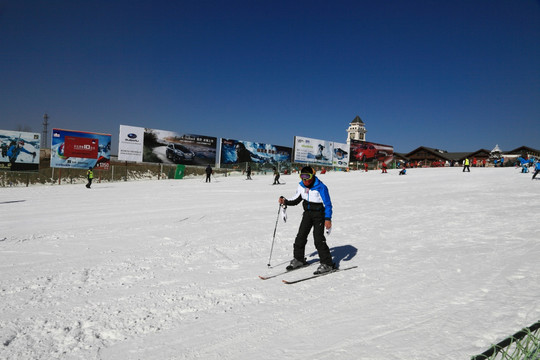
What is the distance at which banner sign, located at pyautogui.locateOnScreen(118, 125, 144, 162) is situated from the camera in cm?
3419

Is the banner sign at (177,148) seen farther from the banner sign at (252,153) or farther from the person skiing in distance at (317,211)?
the person skiing in distance at (317,211)

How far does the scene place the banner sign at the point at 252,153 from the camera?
41438 mm

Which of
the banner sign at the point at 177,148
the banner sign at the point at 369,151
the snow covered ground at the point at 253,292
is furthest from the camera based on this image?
the banner sign at the point at 369,151

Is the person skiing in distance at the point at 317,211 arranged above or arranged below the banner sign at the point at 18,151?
below

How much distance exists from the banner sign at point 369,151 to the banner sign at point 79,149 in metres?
39.0

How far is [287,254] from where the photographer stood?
261 inches

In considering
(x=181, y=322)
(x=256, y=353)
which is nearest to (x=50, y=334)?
(x=181, y=322)

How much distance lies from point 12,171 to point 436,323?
33.2m

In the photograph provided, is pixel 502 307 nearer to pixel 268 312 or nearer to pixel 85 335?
pixel 268 312

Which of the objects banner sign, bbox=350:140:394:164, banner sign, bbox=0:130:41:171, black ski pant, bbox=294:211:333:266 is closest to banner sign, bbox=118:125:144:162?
banner sign, bbox=0:130:41:171

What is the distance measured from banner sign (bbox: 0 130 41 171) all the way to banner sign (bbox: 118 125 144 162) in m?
7.95

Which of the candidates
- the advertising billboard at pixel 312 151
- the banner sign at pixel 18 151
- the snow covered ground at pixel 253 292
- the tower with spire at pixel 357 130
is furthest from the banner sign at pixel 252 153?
the tower with spire at pixel 357 130

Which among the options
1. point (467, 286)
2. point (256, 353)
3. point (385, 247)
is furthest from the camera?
point (385, 247)

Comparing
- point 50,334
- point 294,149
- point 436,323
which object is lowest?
point 50,334
